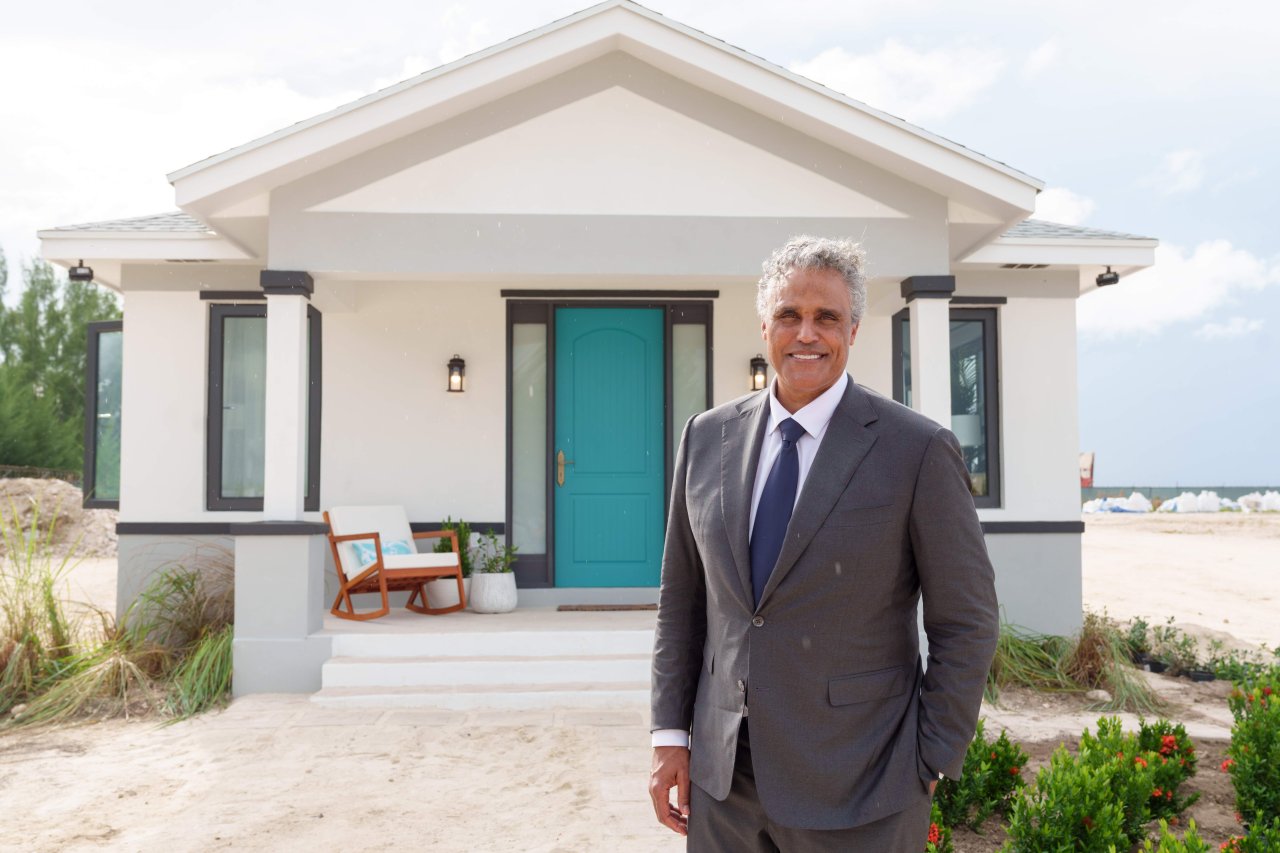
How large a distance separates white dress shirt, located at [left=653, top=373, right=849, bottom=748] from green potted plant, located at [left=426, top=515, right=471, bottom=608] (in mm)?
6105

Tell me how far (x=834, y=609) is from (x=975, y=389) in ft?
22.5

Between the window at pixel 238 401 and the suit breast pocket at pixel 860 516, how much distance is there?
22.4ft

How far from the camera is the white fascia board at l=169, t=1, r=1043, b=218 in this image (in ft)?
20.4

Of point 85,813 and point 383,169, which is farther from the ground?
point 383,169

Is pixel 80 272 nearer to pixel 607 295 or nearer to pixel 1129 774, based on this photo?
pixel 607 295

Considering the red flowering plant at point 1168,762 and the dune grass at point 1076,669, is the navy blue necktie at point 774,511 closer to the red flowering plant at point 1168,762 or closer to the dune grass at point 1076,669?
the red flowering plant at point 1168,762

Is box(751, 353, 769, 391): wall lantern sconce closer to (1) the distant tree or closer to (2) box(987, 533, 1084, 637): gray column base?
(2) box(987, 533, 1084, 637): gray column base

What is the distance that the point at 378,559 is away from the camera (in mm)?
7105

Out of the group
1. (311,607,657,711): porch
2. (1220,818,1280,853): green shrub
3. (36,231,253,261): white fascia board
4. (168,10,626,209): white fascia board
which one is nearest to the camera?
(1220,818,1280,853): green shrub

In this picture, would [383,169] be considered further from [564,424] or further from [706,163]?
[564,424]

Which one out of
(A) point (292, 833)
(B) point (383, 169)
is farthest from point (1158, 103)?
(A) point (292, 833)

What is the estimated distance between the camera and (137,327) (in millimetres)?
7840

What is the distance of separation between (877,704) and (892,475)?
41 centimetres

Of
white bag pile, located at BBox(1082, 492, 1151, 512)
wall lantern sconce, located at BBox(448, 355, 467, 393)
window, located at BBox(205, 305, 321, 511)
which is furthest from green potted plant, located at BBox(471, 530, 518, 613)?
white bag pile, located at BBox(1082, 492, 1151, 512)
